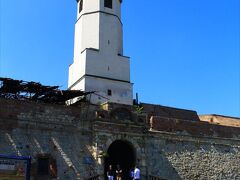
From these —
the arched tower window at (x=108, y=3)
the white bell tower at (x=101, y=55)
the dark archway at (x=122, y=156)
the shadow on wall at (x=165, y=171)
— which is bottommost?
the shadow on wall at (x=165, y=171)

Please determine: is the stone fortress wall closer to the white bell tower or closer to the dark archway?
the dark archway

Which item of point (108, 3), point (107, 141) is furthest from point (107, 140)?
point (108, 3)

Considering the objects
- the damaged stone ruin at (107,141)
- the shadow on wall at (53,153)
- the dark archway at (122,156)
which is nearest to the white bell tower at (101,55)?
the dark archway at (122,156)

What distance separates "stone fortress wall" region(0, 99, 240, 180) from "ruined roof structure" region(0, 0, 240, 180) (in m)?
0.05

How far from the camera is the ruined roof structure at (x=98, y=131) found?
19750mm

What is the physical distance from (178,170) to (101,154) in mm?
5307

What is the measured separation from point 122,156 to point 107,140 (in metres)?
2.50

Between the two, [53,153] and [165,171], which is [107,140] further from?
[165,171]

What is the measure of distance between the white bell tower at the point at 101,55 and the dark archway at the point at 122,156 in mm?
4668

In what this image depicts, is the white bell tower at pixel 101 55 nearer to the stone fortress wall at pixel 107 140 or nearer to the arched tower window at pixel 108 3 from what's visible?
the arched tower window at pixel 108 3

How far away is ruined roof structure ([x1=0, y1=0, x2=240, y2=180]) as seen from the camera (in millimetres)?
19750

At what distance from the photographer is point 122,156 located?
2367 cm

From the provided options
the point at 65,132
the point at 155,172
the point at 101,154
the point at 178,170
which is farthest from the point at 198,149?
the point at 65,132

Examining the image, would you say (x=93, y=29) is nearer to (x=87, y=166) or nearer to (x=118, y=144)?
(x=118, y=144)
